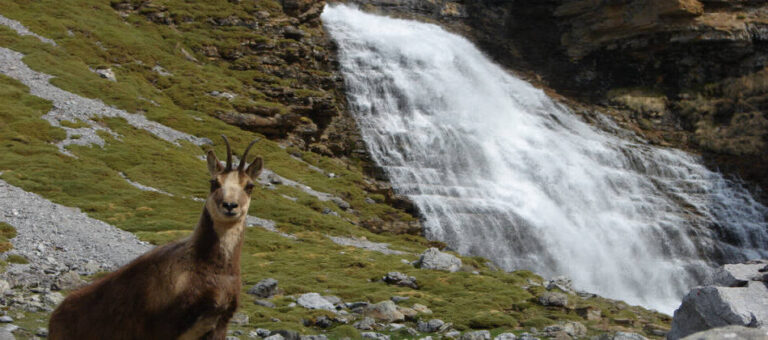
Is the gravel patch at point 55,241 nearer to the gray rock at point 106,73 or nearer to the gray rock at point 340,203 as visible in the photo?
the gray rock at point 340,203

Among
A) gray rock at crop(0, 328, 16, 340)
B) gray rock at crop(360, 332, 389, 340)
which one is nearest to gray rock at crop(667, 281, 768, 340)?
gray rock at crop(360, 332, 389, 340)

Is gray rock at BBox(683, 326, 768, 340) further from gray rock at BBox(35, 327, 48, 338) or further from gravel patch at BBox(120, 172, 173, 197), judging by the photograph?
gravel patch at BBox(120, 172, 173, 197)

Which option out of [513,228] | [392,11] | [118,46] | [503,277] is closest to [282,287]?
[503,277]

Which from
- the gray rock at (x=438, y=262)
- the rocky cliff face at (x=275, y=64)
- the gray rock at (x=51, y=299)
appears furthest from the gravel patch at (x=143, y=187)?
the gray rock at (x=51, y=299)

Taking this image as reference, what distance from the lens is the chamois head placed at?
22.8ft

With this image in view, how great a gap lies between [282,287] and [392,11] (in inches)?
3247

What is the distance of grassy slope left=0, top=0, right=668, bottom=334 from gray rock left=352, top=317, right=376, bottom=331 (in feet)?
2.60

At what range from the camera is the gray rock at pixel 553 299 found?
2570 centimetres

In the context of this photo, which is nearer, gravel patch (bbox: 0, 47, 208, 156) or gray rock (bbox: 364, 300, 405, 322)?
gray rock (bbox: 364, 300, 405, 322)

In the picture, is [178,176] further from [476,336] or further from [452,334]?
[476,336]

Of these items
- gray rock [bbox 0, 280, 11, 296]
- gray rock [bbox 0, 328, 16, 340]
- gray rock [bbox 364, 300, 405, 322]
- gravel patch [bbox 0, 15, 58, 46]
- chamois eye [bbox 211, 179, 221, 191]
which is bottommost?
gray rock [bbox 364, 300, 405, 322]

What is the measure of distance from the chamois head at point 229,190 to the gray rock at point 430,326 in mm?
13556

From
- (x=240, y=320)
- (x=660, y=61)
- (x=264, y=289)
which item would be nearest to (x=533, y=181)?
(x=264, y=289)

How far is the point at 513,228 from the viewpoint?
50344mm
